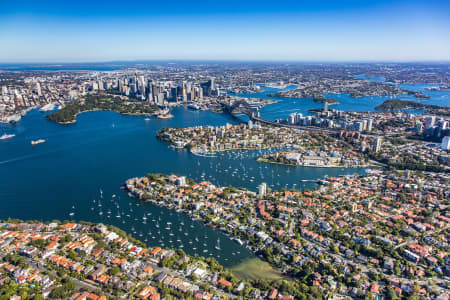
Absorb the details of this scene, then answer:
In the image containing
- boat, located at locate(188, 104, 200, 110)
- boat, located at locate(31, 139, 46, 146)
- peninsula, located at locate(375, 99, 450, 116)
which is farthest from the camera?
boat, located at locate(188, 104, 200, 110)

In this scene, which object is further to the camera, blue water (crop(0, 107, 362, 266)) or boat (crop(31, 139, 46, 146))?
boat (crop(31, 139, 46, 146))

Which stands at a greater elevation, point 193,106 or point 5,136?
point 193,106

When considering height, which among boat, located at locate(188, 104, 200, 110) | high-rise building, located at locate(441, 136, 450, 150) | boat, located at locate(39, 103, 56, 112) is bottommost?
high-rise building, located at locate(441, 136, 450, 150)

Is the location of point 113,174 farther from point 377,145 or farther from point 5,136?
point 377,145

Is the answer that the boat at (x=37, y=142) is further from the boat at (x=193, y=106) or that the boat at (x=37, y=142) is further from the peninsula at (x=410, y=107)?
the peninsula at (x=410, y=107)

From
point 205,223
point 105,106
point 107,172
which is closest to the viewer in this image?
point 205,223

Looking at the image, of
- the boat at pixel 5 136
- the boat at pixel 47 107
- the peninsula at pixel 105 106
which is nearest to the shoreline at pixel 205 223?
the boat at pixel 5 136

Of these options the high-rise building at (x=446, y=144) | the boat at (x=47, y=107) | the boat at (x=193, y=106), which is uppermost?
the boat at (x=47, y=107)

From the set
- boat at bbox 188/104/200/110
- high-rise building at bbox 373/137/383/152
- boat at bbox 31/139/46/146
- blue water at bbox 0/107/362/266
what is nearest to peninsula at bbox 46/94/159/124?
boat at bbox 188/104/200/110

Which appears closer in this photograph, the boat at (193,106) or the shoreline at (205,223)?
the shoreline at (205,223)

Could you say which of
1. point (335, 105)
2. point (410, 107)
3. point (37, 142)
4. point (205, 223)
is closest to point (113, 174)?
point (205, 223)

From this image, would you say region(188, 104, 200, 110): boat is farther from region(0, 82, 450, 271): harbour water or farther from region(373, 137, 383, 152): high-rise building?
region(373, 137, 383, 152): high-rise building

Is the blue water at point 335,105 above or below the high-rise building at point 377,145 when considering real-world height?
above

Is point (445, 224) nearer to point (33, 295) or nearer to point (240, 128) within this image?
point (33, 295)
